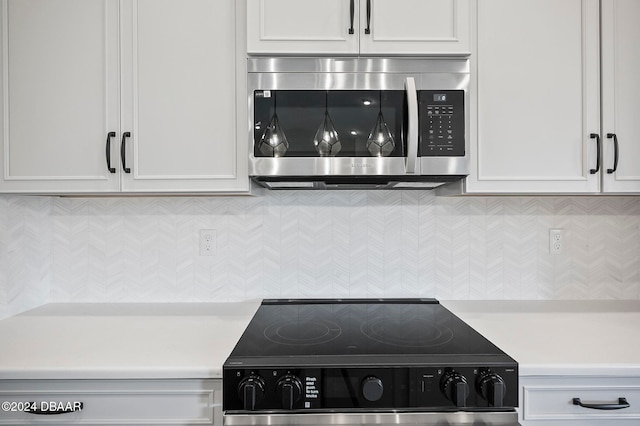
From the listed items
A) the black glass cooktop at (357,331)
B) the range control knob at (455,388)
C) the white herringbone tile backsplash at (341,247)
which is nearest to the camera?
the range control knob at (455,388)

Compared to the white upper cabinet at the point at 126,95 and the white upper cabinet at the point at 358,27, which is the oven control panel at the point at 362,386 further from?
the white upper cabinet at the point at 358,27

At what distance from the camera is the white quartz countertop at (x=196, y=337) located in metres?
1.10

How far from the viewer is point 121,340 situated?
1305mm

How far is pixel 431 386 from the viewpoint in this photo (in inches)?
42.4

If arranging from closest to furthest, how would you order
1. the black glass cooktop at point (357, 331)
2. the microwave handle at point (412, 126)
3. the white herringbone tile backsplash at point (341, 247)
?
the black glass cooktop at point (357, 331)
the microwave handle at point (412, 126)
the white herringbone tile backsplash at point (341, 247)

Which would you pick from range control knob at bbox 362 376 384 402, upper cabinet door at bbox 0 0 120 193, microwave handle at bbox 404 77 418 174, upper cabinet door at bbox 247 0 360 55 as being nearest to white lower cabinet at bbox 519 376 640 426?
range control knob at bbox 362 376 384 402

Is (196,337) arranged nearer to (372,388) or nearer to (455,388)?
(372,388)

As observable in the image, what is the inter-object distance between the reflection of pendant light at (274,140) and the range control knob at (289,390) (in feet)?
2.34

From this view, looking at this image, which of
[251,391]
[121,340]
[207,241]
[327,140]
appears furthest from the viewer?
[207,241]

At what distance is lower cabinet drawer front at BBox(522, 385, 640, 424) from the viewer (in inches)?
44.1

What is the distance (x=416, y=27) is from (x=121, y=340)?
1.41 m

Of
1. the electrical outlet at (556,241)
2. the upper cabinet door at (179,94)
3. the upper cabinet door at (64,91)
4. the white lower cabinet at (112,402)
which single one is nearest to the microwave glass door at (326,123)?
the upper cabinet door at (179,94)

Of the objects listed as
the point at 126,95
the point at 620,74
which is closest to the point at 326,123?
the point at 126,95

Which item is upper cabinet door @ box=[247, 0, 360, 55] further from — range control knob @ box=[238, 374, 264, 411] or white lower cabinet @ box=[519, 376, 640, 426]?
white lower cabinet @ box=[519, 376, 640, 426]
